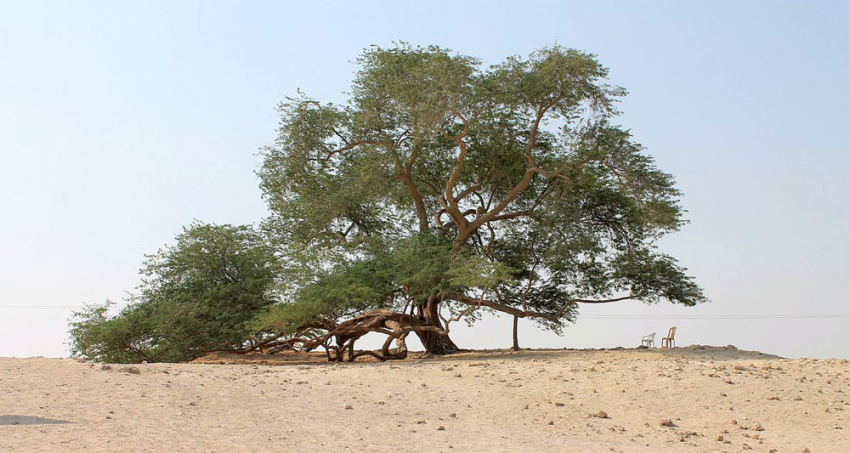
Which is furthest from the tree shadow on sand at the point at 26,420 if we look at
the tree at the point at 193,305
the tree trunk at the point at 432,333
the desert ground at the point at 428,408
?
the tree trunk at the point at 432,333

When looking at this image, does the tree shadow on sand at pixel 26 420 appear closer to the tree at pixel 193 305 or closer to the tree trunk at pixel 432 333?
the tree at pixel 193 305

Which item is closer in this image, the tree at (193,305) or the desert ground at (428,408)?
the desert ground at (428,408)

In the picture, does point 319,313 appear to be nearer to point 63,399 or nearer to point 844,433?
point 63,399

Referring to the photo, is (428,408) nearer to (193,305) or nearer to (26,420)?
(26,420)

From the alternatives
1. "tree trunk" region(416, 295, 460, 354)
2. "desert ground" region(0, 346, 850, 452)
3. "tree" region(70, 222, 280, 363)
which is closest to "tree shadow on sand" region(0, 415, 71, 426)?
"desert ground" region(0, 346, 850, 452)

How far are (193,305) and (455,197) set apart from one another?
27.7ft

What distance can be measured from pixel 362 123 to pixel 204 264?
603cm

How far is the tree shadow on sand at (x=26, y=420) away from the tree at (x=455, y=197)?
922 centimetres

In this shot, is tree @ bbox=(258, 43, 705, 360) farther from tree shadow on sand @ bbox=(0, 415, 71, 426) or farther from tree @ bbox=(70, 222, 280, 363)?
tree shadow on sand @ bbox=(0, 415, 71, 426)

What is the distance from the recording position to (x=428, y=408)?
35.9 ft

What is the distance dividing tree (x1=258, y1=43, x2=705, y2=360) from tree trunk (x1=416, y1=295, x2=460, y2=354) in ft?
0.11

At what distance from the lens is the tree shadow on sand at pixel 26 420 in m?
8.76

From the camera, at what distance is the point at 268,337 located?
19.7 metres

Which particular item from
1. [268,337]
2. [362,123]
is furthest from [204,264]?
[362,123]
